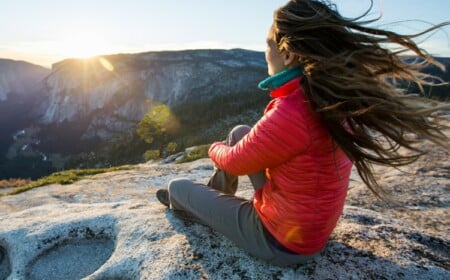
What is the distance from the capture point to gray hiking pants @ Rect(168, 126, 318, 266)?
497cm

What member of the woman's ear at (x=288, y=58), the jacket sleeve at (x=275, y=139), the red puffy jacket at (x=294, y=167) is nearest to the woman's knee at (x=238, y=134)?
the red puffy jacket at (x=294, y=167)

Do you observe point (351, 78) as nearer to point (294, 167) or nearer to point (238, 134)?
point (294, 167)

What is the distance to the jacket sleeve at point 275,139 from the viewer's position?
3963mm

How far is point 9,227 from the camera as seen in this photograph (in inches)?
278

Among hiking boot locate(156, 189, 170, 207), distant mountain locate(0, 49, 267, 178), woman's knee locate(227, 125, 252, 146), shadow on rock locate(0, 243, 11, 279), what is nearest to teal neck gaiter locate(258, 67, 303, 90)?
woman's knee locate(227, 125, 252, 146)

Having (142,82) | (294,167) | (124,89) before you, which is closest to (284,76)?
(294,167)

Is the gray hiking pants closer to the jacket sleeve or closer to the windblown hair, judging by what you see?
the jacket sleeve

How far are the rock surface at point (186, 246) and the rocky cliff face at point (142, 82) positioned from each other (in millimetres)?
142922

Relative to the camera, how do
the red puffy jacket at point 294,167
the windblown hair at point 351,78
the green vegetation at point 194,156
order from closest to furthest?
the windblown hair at point 351,78 < the red puffy jacket at point 294,167 < the green vegetation at point 194,156

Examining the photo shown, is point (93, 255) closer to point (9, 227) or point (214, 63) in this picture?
point (9, 227)

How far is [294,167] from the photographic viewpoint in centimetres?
428

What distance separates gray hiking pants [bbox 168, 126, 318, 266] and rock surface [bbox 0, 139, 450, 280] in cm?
23

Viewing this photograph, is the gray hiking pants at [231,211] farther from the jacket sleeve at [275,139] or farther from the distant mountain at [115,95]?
the distant mountain at [115,95]

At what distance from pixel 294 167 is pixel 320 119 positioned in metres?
0.65
